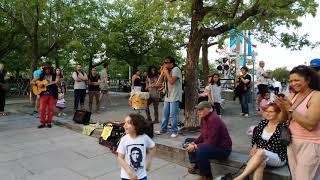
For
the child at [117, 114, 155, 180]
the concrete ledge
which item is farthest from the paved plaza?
the child at [117, 114, 155, 180]

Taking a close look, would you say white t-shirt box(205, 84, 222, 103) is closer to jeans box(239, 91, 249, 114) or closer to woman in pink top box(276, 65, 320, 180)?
jeans box(239, 91, 249, 114)

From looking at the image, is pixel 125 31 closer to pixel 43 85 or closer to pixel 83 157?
pixel 43 85

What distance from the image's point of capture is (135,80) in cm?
1161

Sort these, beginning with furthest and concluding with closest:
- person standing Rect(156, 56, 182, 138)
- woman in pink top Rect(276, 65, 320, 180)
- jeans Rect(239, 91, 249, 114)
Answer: jeans Rect(239, 91, 249, 114), person standing Rect(156, 56, 182, 138), woman in pink top Rect(276, 65, 320, 180)

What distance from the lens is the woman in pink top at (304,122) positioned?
3.35m

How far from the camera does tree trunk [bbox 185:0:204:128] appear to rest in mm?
8312

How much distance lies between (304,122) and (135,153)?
1.82 metres

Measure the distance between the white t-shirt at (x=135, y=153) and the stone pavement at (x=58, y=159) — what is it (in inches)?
74.9

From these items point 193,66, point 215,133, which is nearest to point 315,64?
point 215,133

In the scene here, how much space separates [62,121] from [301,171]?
834cm

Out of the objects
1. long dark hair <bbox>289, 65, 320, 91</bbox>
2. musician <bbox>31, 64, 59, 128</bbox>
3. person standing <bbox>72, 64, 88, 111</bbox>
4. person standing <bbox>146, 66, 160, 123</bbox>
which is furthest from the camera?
person standing <bbox>72, 64, 88, 111</bbox>

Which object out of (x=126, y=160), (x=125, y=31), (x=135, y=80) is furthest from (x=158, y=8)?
(x=125, y=31)

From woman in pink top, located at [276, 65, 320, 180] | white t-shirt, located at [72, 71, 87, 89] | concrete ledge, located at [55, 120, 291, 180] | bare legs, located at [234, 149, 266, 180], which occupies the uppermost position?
white t-shirt, located at [72, 71, 87, 89]

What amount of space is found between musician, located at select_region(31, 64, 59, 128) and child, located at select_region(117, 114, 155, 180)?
6.52 m
